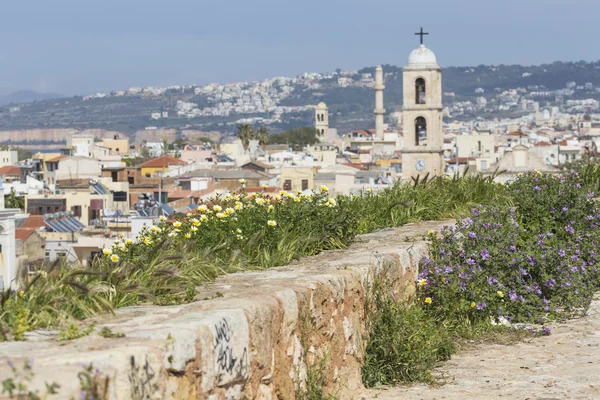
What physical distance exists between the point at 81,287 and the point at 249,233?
219 centimetres

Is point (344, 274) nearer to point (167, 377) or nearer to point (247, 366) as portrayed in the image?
point (247, 366)

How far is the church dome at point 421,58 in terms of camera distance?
146 feet

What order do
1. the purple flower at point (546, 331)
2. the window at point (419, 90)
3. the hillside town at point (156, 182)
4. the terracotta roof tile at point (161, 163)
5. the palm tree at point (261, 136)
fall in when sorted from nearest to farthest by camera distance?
the purple flower at point (546, 331) < the hillside town at point (156, 182) < the window at point (419, 90) < the terracotta roof tile at point (161, 163) < the palm tree at point (261, 136)

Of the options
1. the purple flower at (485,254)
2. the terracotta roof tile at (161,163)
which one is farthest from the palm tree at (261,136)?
the purple flower at (485,254)

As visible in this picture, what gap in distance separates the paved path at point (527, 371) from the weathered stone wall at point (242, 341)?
1.41ft

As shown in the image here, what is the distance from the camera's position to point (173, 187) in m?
65.0

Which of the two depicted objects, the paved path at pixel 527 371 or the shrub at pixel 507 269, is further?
the shrub at pixel 507 269

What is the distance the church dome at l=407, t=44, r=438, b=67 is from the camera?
44375 millimetres

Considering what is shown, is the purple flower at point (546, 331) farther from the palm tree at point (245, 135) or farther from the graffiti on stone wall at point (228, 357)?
the palm tree at point (245, 135)

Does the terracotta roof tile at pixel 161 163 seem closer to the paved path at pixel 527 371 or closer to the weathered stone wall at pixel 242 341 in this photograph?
the paved path at pixel 527 371

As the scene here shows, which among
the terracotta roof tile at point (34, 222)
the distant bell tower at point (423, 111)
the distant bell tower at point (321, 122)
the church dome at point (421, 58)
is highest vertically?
the church dome at point (421, 58)

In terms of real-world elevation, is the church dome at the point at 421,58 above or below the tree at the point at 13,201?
above

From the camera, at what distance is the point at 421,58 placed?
4441 centimetres

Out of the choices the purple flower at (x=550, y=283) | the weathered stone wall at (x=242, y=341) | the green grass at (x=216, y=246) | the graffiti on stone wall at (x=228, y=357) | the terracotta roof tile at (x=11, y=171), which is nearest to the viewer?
the weathered stone wall at (x=242, y=341)
